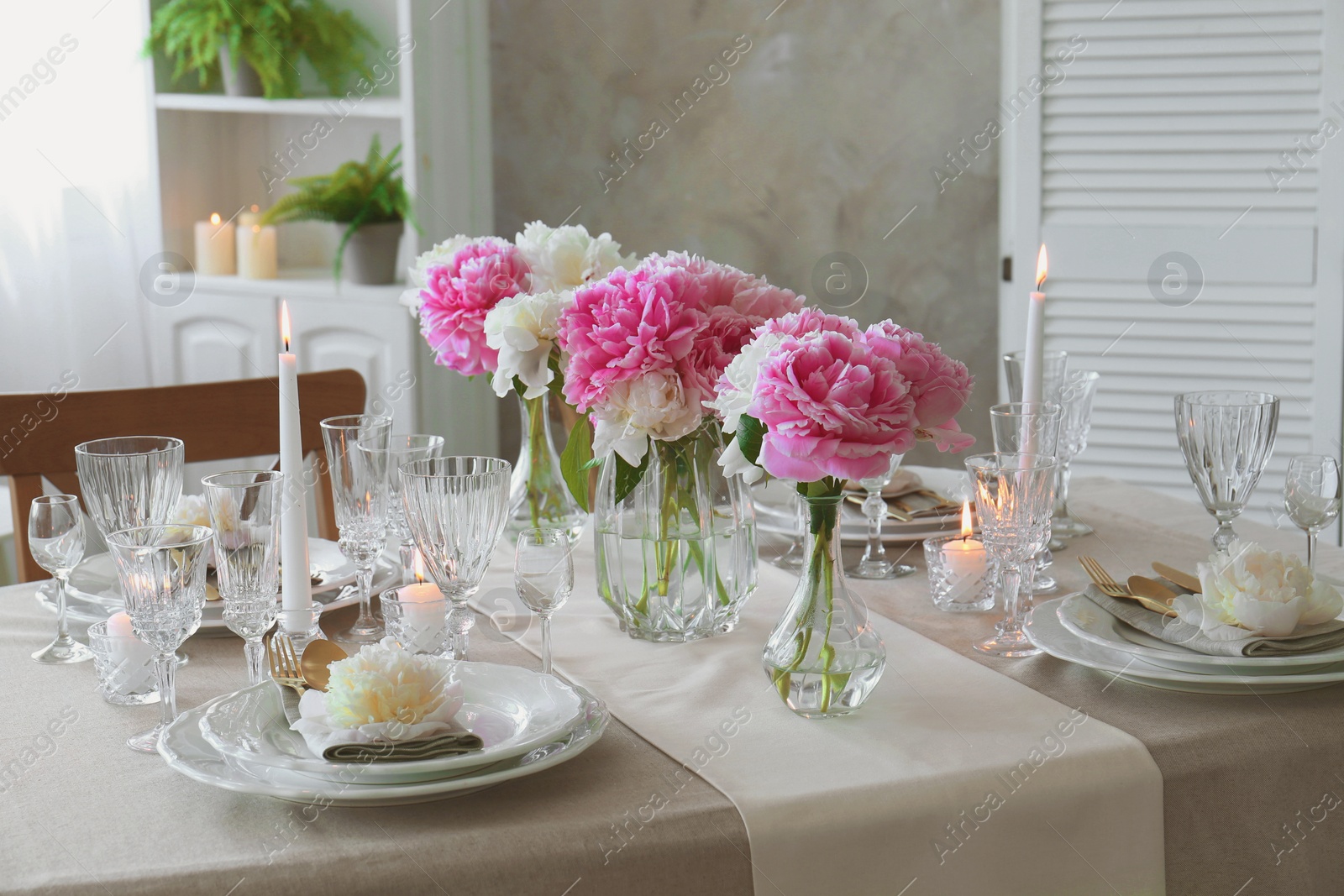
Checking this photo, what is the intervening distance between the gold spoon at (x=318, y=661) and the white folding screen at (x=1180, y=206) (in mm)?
2158

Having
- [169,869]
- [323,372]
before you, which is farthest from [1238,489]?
[323,372]

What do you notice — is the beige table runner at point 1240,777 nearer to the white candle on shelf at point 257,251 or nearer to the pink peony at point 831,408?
the pink peony at point 831,408

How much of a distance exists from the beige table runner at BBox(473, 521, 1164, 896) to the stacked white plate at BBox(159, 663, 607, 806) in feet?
0.23

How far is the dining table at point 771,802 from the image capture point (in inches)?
30.5

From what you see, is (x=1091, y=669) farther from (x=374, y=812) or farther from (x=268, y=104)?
(x=268, y=104)

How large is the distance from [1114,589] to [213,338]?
2.34 meters

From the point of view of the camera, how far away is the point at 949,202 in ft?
10.4

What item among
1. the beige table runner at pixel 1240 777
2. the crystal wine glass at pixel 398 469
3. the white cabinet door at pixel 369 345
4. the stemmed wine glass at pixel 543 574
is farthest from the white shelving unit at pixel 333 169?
the beige table runner at pixel 1240 777

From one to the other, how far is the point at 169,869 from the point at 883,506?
88cm

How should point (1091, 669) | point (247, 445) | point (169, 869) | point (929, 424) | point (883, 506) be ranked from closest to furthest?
point (169, 869) → point (929, 424) → point (1091, 669) → point (883, 506) → point (247, 445)

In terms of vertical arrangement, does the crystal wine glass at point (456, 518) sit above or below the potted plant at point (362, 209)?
below

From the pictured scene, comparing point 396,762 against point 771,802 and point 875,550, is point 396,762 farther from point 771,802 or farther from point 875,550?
point 875,550

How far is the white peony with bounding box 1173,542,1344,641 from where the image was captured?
39.2 inches

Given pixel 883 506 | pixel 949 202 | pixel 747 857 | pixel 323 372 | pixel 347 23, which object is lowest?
pixel 747 857
